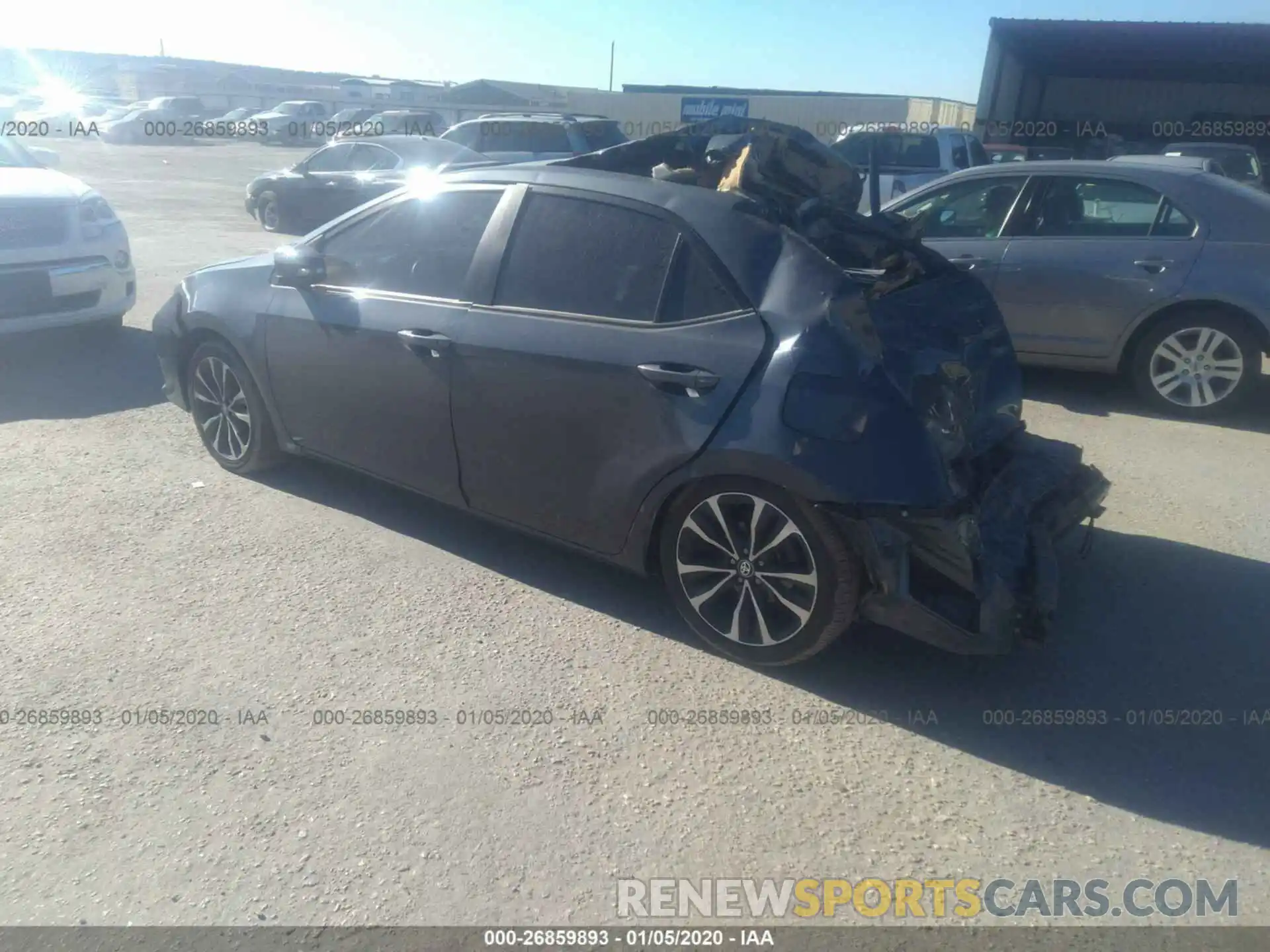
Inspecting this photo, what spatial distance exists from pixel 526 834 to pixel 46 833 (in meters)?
1.32

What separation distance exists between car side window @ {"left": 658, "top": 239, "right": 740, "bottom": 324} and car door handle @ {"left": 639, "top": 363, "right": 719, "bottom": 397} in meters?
0.20

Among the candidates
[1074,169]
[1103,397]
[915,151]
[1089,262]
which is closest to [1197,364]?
[1103,397]

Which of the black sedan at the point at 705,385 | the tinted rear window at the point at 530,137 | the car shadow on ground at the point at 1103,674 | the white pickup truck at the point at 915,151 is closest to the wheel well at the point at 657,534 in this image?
the black sedan at the point at 705,385

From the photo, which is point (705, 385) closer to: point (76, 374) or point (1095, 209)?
point (1095, 209)

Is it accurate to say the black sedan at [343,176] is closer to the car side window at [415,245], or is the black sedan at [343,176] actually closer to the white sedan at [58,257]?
the white sedan at [58,257]

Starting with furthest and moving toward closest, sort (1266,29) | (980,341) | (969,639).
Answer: (1266,29) → (980,341) → (969,639)

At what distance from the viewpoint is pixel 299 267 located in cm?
463

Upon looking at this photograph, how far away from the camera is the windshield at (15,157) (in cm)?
823

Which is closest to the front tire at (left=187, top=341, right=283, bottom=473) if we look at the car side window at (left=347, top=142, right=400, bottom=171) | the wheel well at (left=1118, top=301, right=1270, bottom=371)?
the wheel well at (left=1118, top=301, right=1270, bottom=371)

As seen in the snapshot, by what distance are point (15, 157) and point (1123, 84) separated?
2580 cm

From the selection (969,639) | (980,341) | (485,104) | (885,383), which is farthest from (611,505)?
(485,104)

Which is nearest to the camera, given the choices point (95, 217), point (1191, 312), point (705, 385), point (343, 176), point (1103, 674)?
point (705, 385)

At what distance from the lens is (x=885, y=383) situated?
330 cm

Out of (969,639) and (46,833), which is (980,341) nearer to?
(969,639)
